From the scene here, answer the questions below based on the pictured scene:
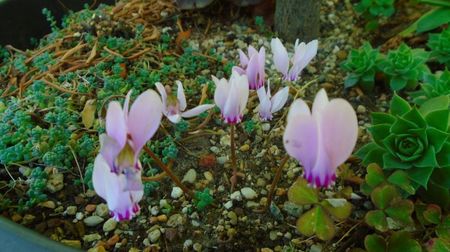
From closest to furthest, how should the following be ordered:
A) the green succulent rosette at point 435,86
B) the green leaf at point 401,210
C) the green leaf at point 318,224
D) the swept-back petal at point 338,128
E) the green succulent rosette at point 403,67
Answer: the swept-back petal at point 338,128 < the green leaf at point 318,224 < the green leaf at point 401,210 < the green succulent rosette at point 435,86 < the green succulent rosette at point 403,67

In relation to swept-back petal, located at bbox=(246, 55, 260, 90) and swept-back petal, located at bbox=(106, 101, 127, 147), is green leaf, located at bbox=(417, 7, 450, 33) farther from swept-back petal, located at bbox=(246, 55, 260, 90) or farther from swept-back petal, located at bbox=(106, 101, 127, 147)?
swept-back petal, located at bbox=(106, 101, 127, 147)

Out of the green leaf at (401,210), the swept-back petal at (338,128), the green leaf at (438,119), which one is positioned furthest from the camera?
the green leaf at (438,119)

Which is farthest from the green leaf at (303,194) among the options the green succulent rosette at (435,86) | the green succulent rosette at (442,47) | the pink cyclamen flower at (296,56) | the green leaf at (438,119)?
the green succulent rosette at (442,47)

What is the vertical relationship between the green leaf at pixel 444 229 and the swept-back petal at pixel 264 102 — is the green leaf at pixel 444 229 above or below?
below

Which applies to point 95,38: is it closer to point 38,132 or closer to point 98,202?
point 38,132

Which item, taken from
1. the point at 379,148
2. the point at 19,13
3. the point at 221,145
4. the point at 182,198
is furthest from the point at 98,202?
the point at 19,13

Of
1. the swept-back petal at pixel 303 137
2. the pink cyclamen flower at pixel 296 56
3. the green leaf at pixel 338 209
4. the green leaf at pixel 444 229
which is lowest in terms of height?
the green leaf at pixel 444 229

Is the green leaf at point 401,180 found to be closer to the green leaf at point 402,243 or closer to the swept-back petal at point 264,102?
the green leaf at point 402,243
